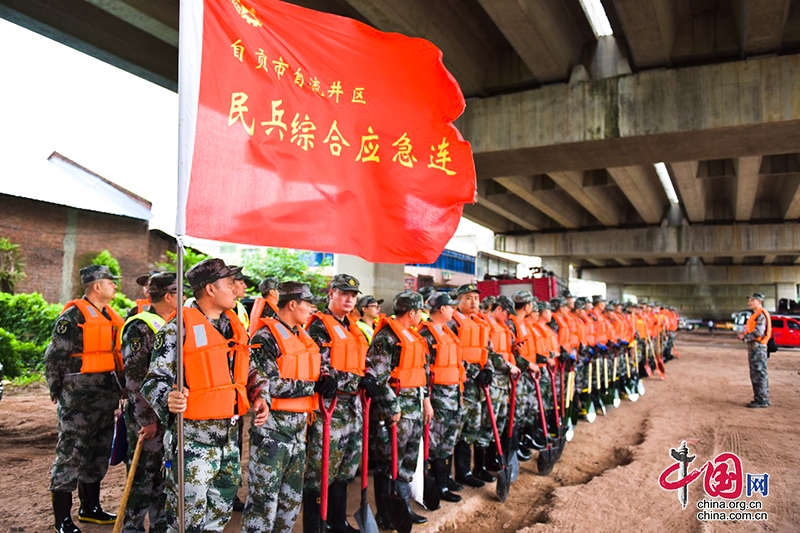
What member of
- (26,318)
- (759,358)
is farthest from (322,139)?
(26,318)

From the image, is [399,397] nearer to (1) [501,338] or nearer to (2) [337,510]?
(2) [337,510]

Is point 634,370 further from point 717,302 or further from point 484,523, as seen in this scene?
point 717,302

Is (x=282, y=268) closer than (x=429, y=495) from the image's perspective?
No

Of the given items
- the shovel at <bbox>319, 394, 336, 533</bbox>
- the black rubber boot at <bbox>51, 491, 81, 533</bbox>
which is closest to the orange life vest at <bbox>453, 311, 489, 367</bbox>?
the shovel at <bbox>319, 394, 336, 533</bbox>

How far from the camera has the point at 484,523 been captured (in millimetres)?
5133

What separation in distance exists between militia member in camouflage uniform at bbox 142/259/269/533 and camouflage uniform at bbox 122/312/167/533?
941 millimetres

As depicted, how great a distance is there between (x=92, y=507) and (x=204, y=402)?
265 cm

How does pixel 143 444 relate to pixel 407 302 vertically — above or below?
below

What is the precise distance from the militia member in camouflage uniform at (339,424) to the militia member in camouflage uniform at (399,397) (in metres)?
0.31

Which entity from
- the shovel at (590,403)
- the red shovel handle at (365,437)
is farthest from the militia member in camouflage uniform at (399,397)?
the shovel at (590,403)

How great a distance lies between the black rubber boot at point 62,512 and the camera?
4.23m

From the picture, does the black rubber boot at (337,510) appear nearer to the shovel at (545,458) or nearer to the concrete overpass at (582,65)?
the shovel at (545,458)

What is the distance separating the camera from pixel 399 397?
4.96 m

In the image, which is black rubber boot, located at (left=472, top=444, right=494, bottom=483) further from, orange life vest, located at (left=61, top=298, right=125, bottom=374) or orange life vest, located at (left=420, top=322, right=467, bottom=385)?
orange life vest, located at (left=61, top=298, right=125, bottom=374)
